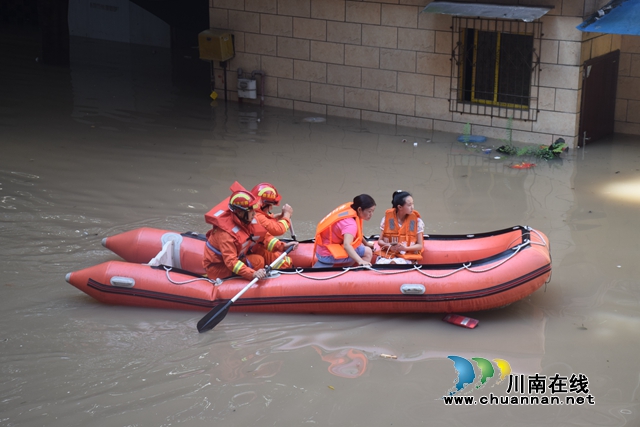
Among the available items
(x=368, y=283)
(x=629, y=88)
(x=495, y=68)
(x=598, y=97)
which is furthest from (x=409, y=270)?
(x=629, y=88)

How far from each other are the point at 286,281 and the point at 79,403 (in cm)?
186

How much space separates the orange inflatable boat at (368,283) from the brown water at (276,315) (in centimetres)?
13

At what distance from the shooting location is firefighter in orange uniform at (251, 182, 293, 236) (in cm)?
614

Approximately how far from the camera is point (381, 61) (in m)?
11.3

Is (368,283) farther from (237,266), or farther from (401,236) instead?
(237,266)

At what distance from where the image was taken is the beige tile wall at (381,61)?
32.6 feet

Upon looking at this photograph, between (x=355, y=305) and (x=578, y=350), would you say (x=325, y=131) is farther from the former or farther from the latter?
(x=578, y=350)

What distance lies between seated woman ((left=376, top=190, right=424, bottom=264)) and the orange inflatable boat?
0.17 metres

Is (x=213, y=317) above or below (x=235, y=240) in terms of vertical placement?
below

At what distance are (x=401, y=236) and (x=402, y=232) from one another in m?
0.04

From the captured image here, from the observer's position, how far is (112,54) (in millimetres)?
16234

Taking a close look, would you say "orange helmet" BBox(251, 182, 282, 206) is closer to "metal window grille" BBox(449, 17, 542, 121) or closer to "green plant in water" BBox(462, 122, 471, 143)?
"green plant in water" BBox(462, 122, 471, 143)

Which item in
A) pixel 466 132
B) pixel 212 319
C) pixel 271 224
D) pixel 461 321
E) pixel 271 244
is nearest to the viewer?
pixel 212 319

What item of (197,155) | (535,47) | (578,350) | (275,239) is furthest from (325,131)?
(578,350)
